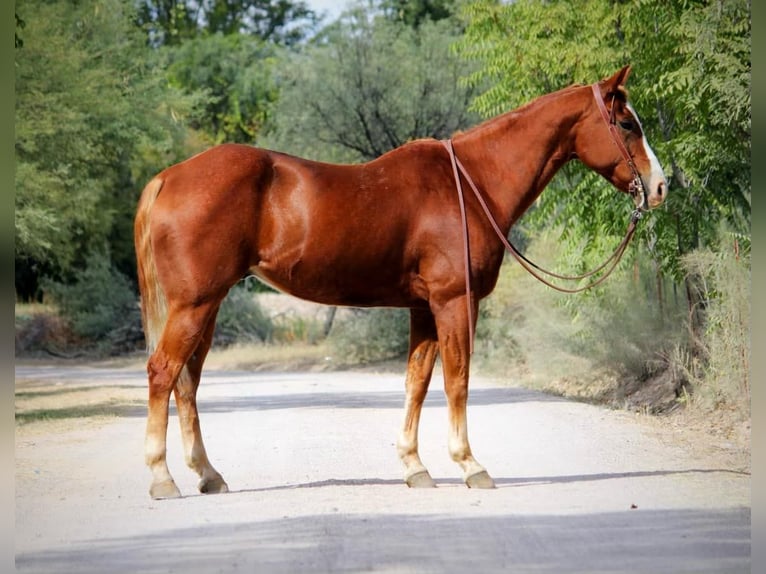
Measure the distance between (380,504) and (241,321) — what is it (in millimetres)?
26549

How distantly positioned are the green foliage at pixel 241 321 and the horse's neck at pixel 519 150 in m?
24.9

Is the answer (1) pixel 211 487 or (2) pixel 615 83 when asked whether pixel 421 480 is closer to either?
(1) pixel 211 487

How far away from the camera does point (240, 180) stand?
883cm

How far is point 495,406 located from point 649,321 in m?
2.59

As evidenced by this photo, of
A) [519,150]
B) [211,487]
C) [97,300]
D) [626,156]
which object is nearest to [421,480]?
[211,487]

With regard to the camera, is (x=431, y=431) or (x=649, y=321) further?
(x=649, y=321)

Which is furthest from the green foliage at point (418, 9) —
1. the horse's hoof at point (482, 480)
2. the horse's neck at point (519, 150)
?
the horse's hoof at point (482, 480)

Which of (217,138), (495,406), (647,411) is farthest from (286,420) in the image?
(217,138)

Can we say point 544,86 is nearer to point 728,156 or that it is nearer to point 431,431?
point 728,156

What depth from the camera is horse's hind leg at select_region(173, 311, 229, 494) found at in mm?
8914

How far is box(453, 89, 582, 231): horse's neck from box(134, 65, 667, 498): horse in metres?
0.08

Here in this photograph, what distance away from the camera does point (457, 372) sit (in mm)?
9023

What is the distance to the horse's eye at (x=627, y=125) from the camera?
9483 millimetres

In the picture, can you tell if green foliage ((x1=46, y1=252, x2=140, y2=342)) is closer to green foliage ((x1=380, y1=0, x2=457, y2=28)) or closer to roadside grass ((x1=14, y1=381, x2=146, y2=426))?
roadside grass ((x1=14, y1=381, x2=146, y2=426))
